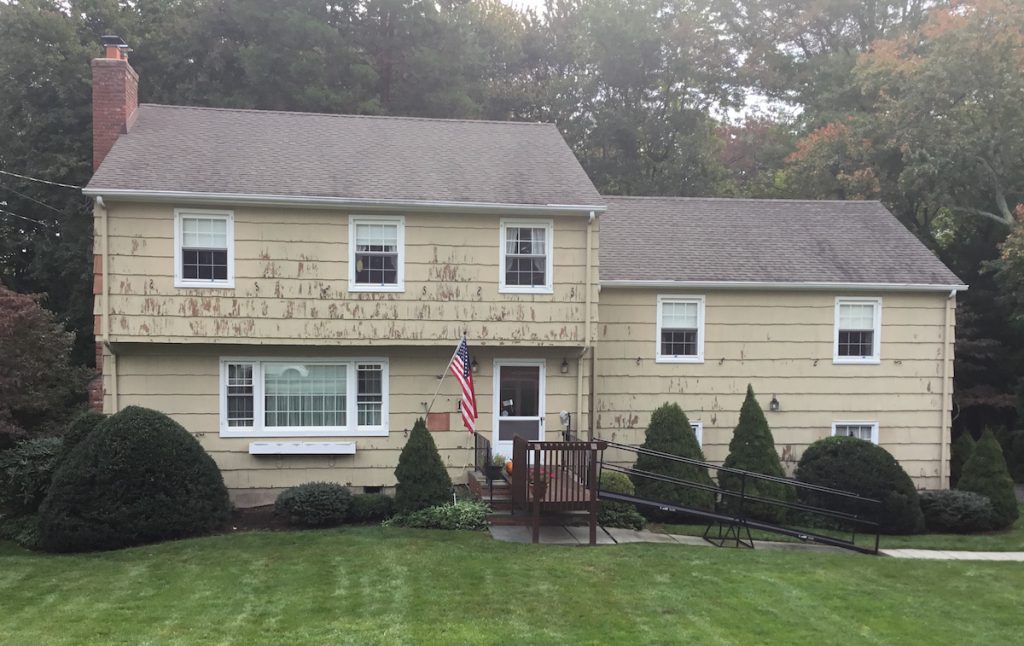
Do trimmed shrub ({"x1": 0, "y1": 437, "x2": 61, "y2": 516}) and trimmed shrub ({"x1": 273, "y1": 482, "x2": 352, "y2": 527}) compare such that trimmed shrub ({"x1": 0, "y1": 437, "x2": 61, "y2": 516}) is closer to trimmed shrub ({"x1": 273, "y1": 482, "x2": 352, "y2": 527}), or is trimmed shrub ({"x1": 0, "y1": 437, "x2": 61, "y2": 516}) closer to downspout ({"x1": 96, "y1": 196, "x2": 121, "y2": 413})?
downspout ({"x1": 96, "y1": 196, "x2": 121, "y2": 413})

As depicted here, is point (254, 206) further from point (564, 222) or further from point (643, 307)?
point (643, 307)

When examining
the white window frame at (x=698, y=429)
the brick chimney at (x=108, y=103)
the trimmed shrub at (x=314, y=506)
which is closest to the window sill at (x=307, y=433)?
the trimmed shrub at (x=314, y=506)

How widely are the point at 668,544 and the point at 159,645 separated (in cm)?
735

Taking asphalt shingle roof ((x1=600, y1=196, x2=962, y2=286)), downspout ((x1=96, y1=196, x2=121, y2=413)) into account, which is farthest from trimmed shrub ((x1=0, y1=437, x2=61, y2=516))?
asphalt shingle roof ((x1=600, y1=196, x2=962, y2=286))

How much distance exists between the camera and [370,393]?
48.4 ft

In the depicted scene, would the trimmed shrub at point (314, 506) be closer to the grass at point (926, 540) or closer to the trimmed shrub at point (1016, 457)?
the grass at point (926, 540)

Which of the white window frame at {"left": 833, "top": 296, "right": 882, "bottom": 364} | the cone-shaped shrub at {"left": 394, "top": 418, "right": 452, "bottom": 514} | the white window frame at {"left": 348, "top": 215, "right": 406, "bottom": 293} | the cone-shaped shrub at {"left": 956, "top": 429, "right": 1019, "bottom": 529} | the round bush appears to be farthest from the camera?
the white window frame at {"left": 833, "top": 296, "right": 882, "bottom": 364}

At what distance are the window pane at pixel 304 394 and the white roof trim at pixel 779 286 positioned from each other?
5.65 m

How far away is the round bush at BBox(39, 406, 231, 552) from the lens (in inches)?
446

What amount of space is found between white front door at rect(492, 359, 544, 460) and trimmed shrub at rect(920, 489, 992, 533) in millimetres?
7899

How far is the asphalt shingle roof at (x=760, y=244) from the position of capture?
16516mm

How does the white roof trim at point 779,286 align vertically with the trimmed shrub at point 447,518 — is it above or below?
above

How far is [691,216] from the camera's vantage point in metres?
18.7

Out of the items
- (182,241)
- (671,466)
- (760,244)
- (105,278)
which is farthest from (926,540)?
(105,278)
